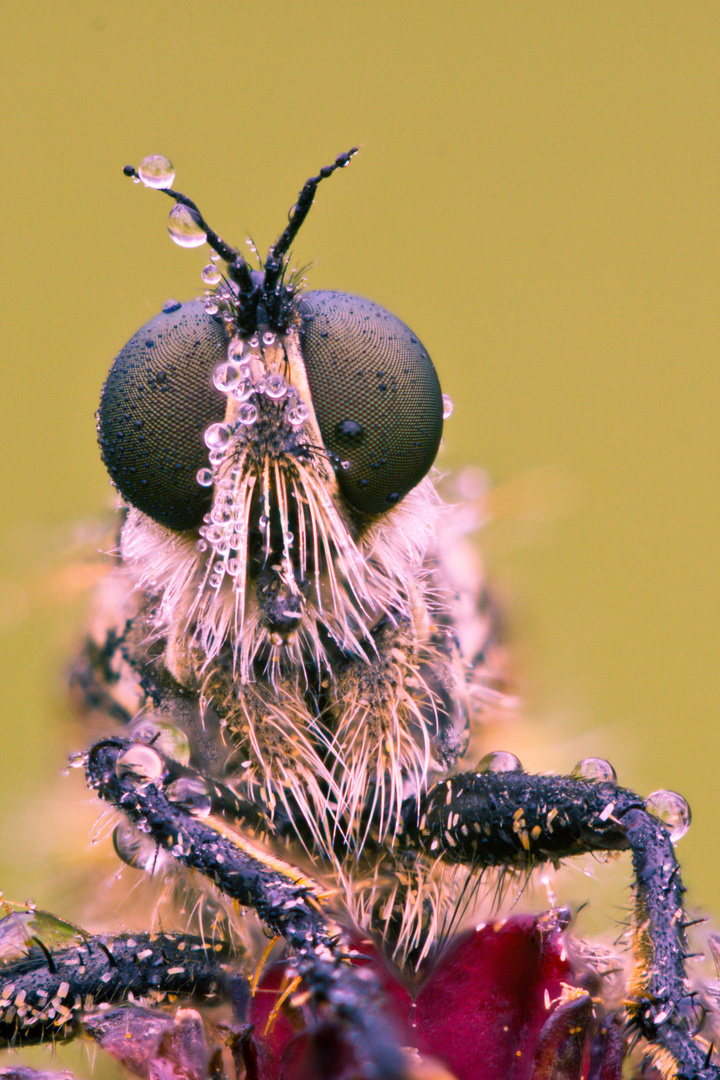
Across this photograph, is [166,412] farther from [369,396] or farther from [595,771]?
[595,771]

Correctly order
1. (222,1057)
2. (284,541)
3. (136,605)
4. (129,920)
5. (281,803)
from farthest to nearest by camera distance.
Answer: (136,605)
(129,920)
(281,803)
(284,541)
(222,1057)

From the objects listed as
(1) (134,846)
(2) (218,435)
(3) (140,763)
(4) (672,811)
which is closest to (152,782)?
(3) (140,763)

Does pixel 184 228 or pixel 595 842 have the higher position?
pixel 184 228

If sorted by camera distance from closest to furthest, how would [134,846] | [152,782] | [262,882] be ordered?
[262,882] → [152,782] → [134,846]

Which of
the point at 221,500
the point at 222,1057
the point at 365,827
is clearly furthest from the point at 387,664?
the point at 222,1057

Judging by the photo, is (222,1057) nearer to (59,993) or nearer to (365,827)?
(59,993)

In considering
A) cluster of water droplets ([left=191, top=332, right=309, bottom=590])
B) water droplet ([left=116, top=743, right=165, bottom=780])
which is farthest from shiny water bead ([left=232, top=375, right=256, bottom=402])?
water droplet ([left=116, top=743, right=165, bottom=780])

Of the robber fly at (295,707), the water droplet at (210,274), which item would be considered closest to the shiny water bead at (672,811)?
the robber fly at (295,707)
